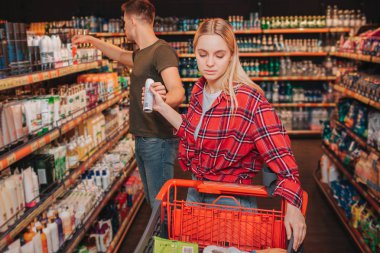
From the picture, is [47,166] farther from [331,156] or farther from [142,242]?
[331,156]

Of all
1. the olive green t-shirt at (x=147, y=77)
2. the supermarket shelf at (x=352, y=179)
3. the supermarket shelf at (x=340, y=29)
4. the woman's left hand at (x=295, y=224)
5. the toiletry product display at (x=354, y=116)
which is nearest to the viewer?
the woman's left hand at (x=295, y=224)

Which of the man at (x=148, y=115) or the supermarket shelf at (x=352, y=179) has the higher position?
the man at (x=148, y=115)

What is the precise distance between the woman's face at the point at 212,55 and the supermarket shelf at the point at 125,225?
7.33 feet

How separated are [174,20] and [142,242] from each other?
6902mm

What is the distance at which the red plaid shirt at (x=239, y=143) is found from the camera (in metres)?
1.63

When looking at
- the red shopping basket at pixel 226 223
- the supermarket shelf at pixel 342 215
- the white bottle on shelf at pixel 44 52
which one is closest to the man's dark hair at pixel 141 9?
the white bottle on shelf at pixel 44 52

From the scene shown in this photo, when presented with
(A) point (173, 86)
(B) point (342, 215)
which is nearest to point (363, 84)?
(B) point (342, 215)

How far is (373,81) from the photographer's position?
3.97 meters

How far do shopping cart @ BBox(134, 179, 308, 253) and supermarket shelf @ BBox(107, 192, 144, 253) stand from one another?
77.0 inches

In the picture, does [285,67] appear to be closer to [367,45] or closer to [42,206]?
[367,45]

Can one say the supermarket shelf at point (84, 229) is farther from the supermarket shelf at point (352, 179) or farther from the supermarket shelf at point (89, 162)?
the supermarket shelf at point (352, 179)

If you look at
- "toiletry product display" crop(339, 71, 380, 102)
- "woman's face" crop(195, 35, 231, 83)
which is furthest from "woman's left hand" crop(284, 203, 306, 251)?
"toiletry product display" crop(339, 71, 380, 102)

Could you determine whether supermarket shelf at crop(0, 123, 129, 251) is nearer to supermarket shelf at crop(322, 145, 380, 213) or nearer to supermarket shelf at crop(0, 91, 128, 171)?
supermarket shelf at crop(0, 91, 128, 171)

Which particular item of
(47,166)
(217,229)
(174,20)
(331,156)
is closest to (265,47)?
(174,20)
